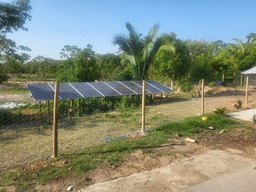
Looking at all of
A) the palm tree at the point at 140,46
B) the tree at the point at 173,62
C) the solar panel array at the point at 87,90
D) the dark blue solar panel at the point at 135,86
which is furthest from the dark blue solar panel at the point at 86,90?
the tree at the point at 173,62

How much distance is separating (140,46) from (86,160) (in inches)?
481

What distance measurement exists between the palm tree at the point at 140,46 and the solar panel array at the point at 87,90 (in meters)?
1.89

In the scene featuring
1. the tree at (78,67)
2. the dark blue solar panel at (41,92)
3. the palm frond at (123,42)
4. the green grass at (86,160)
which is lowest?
the green grass at (86,160)

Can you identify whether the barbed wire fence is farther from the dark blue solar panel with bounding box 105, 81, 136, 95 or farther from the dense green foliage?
the dense green foliage

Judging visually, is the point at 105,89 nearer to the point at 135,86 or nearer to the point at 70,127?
the point at 135,86

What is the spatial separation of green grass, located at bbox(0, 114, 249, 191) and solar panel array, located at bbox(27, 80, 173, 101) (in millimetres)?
5109

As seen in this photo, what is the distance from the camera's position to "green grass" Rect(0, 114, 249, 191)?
167 inches

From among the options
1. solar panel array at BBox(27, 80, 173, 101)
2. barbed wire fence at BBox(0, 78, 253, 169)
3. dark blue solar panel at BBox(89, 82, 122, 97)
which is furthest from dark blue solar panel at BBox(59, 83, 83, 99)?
dark blue solar panel at BBox(89, 82, 122, 97)

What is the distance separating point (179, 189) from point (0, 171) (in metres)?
3.21

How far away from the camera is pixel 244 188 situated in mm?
4066

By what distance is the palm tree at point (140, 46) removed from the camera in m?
16.2

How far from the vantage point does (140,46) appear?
16.3 m

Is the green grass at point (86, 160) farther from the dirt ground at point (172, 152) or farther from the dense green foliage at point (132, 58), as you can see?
the dense green foliage at point (132, 58)

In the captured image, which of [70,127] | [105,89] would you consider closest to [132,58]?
[105,89]
